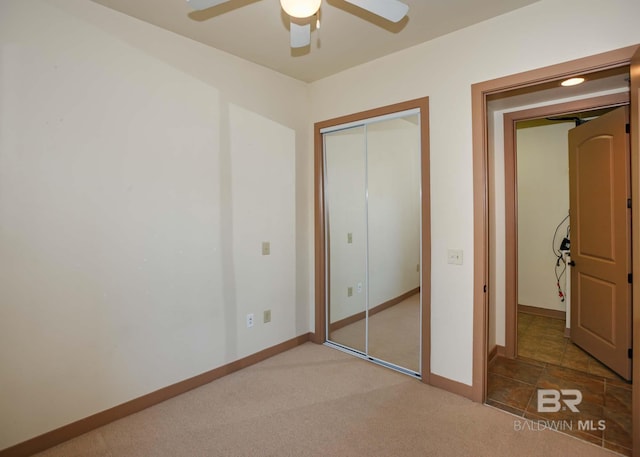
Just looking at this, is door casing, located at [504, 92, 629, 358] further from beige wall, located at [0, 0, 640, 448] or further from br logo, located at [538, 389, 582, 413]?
beige wall, located at [0, 0, 640, 448]

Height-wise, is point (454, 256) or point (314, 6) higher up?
point (314, 6)

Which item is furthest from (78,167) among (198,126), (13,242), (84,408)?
(84,408)

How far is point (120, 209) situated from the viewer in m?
2.17

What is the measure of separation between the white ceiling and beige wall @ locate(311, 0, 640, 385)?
11 cm

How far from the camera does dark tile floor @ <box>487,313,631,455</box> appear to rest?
2080mm

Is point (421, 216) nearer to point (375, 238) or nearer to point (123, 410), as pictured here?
point (375, 238)

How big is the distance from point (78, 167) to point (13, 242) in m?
0.53

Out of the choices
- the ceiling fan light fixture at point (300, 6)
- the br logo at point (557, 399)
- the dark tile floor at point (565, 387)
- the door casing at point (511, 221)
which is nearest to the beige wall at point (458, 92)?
the dark tile floor at point (565, 387)

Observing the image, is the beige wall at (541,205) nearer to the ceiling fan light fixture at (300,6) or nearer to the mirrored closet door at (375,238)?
the mirrored closet door at (375,238)

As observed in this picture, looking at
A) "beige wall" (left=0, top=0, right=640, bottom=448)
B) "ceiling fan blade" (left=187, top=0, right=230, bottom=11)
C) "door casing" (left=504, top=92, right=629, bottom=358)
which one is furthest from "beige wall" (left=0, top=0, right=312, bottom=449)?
"door casing" (left=504, top=92, right=629, bottom=358)

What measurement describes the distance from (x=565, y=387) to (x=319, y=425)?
200cm

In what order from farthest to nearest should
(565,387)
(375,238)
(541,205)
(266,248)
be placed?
(541,205) → (375,238) → (266,248) → (565,387)

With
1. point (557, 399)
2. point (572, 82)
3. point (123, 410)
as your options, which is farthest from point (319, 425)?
point (572, 82)

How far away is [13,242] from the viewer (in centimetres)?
179
